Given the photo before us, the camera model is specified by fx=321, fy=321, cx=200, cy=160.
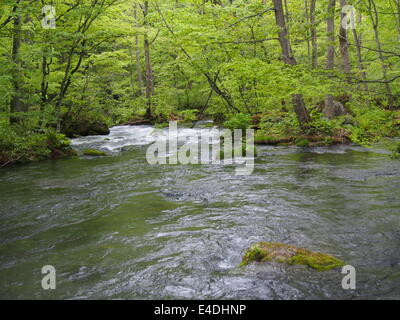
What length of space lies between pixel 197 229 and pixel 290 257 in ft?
5.11

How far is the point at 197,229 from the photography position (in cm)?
476

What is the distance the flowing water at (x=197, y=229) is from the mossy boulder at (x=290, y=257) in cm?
10

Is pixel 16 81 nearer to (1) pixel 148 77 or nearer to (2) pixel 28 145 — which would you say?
(2) pixel 28 145

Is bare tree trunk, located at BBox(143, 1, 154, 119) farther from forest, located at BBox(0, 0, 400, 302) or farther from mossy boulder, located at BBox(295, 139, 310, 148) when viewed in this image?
mossy boulder, located at BBox(295, 139, 310, 148)

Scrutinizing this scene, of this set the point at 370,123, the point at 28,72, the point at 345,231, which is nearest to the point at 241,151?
the point at 370,123

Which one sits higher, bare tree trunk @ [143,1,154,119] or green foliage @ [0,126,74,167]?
bare tree trunk @ [143,1,154,119]

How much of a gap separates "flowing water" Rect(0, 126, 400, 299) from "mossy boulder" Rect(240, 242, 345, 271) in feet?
0.33

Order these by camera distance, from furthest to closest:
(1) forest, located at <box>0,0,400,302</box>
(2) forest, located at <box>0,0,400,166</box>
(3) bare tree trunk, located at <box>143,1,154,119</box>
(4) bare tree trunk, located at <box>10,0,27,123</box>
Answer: (3) bare tree trunk, located at <box>143,1,154,119</box> < (4) bare tree trunk, located at <box>10,0,27,123</box> < (2) forest, located at <box>0,0,400,166</box> < (1) forest, located at <box>0,0,400,302</box>

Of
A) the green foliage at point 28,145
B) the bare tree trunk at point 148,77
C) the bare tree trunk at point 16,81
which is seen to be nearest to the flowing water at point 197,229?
the green foliage at point 28,145

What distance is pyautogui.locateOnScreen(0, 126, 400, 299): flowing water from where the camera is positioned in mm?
3266

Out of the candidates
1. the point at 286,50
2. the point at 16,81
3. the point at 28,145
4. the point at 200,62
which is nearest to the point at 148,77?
the point at 200,62

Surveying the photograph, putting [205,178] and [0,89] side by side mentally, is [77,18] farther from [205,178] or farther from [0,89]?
[205,178]
